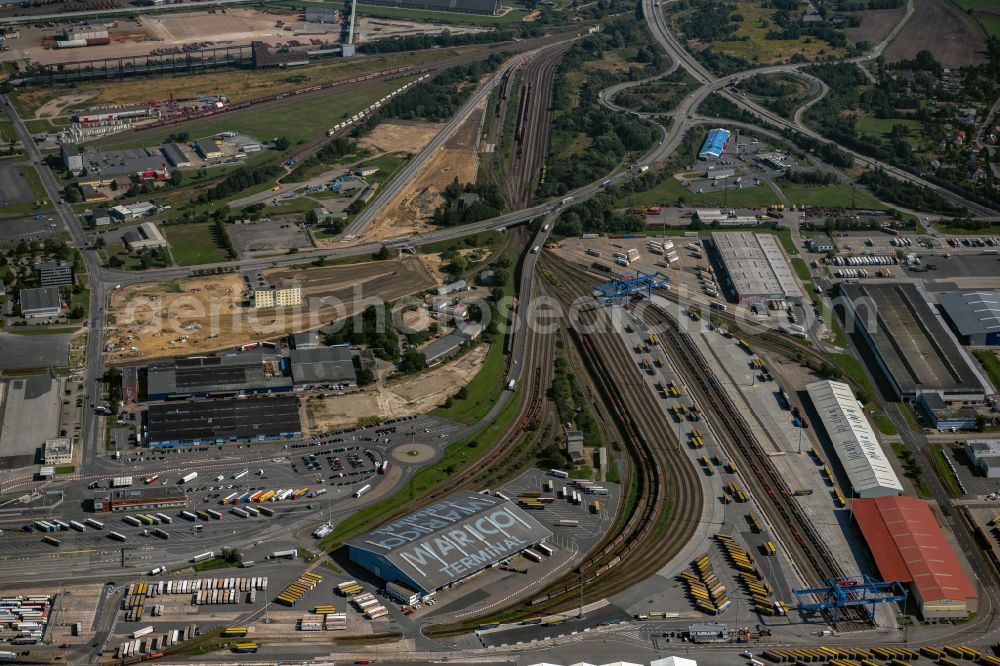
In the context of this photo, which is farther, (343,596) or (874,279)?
(874,279)

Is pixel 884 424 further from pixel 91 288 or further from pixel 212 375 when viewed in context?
pixel 91 288

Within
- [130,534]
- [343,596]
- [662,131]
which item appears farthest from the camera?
[662,131]

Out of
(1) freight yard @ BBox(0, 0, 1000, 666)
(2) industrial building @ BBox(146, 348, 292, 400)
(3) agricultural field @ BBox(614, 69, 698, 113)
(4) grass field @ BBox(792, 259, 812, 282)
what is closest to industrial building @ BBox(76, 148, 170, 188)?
(1) freight yard @ BBox(0, 0, 1000, 666)

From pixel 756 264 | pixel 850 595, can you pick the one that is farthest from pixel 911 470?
pixel 756 264

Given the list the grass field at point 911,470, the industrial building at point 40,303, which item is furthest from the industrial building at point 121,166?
the grass field at point 911,470

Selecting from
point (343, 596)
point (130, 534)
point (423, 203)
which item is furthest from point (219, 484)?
point (423, 203)

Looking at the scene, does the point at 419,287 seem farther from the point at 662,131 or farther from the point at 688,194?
the point at 662,131

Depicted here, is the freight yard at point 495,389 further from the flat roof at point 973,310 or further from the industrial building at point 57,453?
the flat roof at point 973,310
